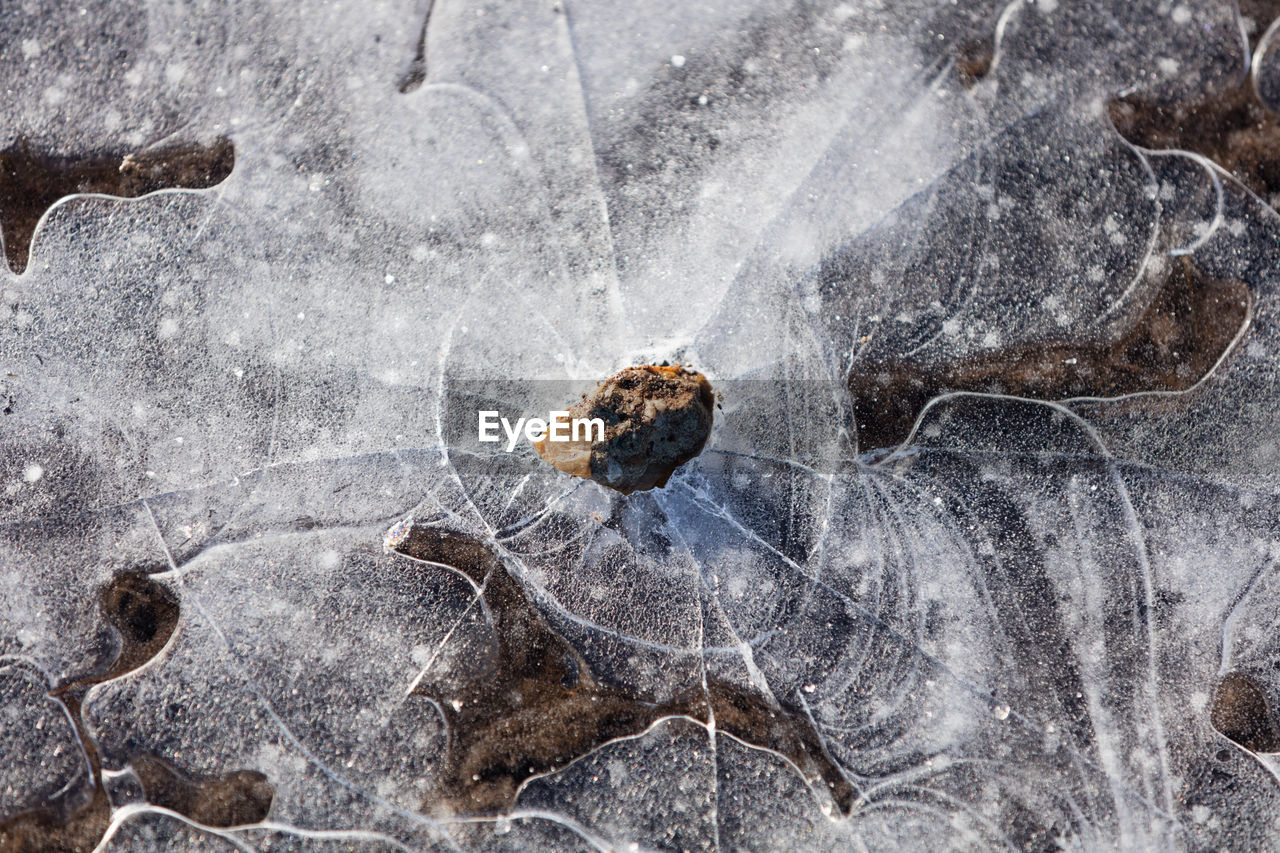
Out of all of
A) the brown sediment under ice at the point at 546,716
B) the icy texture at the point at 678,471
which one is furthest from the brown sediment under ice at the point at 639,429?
the brown sediment under ice at the point at 546,716

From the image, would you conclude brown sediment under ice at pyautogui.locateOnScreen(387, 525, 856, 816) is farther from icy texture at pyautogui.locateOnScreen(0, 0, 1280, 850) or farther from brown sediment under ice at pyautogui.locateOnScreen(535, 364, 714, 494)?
brown sediment under ice at pyautogui.locateOnScreen(535, 364, 714, 494)

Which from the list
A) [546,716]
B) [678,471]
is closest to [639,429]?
[678,471]

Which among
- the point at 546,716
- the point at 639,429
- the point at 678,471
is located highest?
the point at 639,429

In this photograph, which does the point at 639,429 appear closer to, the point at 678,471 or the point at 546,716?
the point at 678,471

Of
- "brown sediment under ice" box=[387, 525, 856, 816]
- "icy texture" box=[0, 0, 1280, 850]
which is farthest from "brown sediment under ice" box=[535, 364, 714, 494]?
"brown sediment under ice" box=[387, 525, 856, 816]

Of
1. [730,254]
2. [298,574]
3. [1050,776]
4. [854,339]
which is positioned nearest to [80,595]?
[298,574]
